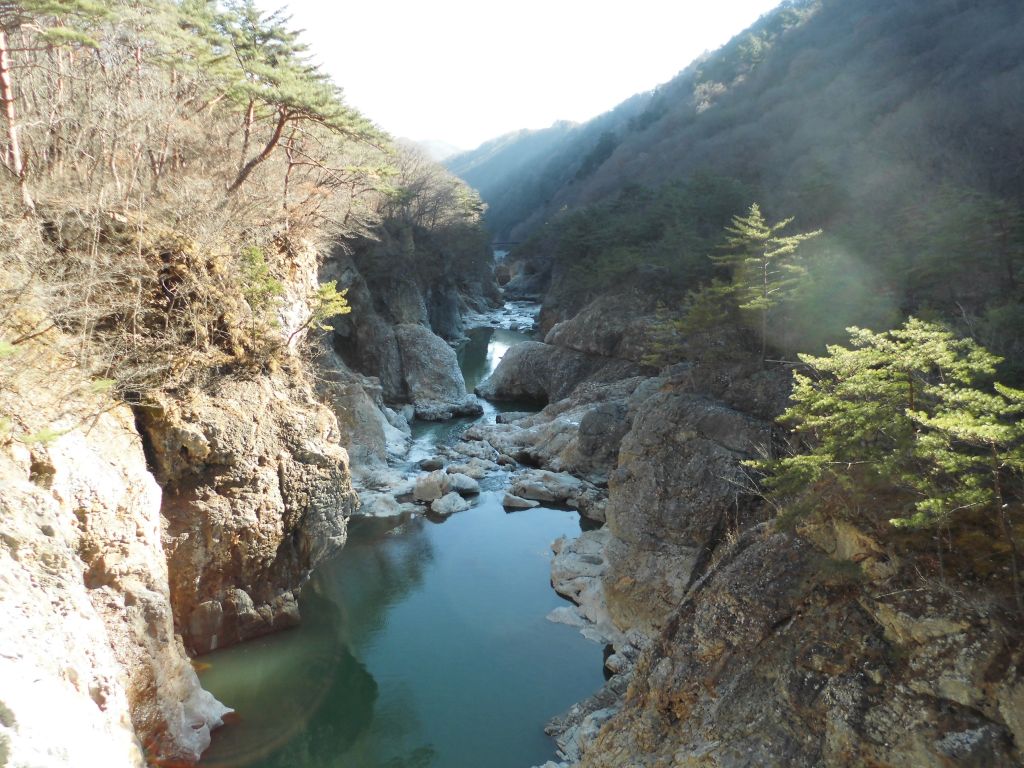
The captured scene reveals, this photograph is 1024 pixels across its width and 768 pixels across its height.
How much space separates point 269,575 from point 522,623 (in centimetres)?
496

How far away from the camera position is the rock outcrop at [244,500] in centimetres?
938

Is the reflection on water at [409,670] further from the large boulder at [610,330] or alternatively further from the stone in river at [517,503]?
the large boulder at [610,330]

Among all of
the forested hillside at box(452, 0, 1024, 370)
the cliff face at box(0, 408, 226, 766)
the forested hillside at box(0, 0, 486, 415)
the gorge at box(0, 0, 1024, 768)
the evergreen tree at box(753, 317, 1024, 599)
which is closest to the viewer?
the evergreen tree at box(753, 317, 1024, 599)

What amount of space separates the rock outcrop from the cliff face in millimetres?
677

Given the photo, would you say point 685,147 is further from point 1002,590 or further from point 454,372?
point 1002,590

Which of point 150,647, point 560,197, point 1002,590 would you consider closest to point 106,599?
point 150,647

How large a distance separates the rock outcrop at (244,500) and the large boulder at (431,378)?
14658 millimetres

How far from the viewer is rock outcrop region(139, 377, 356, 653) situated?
369 inches

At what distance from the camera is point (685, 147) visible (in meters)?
55.0

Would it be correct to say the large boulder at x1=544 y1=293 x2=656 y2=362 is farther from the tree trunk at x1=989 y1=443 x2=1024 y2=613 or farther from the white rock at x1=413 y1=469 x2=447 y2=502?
the tree trunk at x1=989 y1=443 x2=1024 y2=613

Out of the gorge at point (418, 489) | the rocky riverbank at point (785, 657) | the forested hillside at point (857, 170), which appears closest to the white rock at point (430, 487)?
the gorge at point (418, 489)

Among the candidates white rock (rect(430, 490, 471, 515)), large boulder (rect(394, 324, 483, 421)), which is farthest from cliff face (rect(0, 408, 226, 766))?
large boulder (rect(394, 324, 483, 421))

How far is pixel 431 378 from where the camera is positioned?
2805cm

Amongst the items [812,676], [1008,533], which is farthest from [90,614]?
[1008,533]
